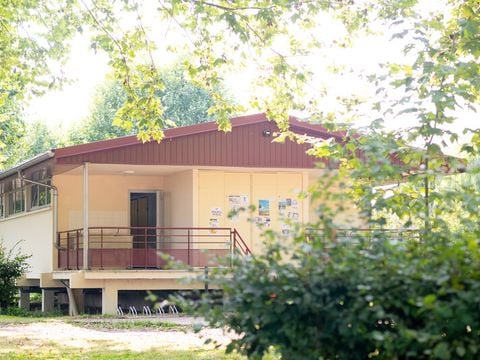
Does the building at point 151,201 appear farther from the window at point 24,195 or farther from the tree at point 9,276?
the tree at point 9,276

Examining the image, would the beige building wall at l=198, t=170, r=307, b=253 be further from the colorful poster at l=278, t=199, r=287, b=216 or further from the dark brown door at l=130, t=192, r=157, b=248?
the dark brown door at l=130, t=192, r=157, b=248

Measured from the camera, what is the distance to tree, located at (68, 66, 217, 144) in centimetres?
5578

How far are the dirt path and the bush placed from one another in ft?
22.3

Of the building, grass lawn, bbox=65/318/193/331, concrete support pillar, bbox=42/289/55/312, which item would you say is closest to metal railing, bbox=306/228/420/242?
grass lawn, bbox=65/318/193/331

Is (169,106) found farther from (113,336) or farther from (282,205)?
(113,336)

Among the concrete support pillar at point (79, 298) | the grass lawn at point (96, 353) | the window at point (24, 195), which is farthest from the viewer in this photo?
the window at point (24, 195)

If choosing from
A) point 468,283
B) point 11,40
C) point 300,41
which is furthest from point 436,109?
point 11,40

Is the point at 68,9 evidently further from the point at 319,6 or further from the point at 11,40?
the point at 319,6

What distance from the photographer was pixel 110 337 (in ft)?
45.5

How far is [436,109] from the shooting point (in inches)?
354

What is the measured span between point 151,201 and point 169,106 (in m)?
32.5

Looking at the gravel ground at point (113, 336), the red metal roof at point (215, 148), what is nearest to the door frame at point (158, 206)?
the red metal roof at point (215, 148)

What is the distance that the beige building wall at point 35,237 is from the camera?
74.3 feet

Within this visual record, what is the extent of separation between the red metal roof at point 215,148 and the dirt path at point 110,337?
500 cm
